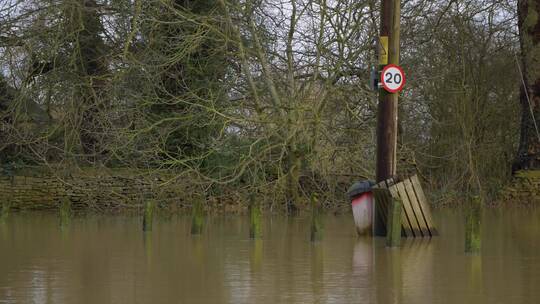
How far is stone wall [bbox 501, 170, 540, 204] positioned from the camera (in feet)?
95.0

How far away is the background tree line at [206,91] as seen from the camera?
23125mm

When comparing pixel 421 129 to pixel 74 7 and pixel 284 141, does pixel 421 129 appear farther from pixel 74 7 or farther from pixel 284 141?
pixel 74 7

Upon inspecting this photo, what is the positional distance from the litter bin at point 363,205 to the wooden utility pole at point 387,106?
7.7 inches

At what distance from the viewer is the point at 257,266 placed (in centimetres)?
1343

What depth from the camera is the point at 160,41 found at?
78.0 ft

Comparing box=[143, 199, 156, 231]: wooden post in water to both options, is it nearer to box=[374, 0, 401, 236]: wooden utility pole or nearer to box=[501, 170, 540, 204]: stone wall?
box=[374, 0, 401, 236]: wooden utility pole

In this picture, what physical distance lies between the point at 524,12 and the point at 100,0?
1198cm

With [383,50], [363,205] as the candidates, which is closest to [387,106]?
[383,50]

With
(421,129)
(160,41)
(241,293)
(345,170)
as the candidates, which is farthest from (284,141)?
(241,293)

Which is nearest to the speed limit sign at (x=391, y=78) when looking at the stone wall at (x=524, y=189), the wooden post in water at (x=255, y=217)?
the wooden post in water at (x=255, y=217)

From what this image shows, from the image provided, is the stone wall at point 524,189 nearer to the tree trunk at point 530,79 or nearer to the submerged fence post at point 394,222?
the tree trunk at point 530,79

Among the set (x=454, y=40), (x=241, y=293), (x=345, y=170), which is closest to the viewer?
(x=241, y=293)

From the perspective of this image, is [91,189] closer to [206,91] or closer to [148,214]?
[206,91]

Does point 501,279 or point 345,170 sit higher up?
point 345,170
